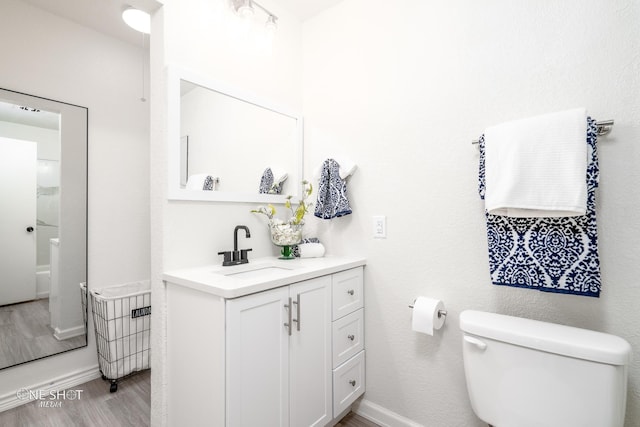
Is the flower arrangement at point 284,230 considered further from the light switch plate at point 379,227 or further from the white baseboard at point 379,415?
the white baseboard at point 379,415

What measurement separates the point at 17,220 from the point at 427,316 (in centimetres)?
249

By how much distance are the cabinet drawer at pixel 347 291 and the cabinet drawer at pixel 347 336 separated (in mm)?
38

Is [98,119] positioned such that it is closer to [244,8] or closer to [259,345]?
[244,8]

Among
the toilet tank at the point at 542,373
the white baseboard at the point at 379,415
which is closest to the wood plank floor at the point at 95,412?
the white baseboard at the point at 379,415

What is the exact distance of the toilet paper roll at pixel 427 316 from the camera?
135 cm

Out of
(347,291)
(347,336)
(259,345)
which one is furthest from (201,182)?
(347,336)

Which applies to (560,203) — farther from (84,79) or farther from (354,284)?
(84,79)

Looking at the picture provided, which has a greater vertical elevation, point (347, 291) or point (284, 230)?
point (284, 230)

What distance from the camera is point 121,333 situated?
1.95 meters

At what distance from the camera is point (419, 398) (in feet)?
5.01

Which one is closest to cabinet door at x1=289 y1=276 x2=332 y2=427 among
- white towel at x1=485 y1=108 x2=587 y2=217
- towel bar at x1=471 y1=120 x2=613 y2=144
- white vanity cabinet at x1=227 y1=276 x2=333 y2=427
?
white vanity cabinet at x1=227 y1=276 x2=333 y2=427

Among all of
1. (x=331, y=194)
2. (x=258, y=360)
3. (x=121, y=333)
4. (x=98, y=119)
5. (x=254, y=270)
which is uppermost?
(x=98, y=119)

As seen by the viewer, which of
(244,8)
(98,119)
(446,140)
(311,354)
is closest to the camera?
(311,354)

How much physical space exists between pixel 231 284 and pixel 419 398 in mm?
1181
